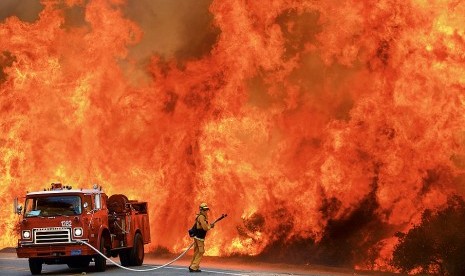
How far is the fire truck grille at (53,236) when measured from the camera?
2698 centimetres

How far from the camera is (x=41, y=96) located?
42688 mm

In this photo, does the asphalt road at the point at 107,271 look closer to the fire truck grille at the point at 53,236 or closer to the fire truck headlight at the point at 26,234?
the fire truck grille at the point at 53,236

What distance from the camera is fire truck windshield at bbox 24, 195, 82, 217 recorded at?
89.9 ft

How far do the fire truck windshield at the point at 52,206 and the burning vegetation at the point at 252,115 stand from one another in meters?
10.1

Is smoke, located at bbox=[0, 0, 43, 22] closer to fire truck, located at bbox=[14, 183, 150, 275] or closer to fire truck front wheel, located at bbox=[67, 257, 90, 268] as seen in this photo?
fire truck front wheel, located at bbox=[67, 257, 90, 268]

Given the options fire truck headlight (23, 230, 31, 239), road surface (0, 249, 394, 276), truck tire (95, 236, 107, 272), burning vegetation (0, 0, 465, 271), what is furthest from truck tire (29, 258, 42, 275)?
burning vegetation (0, 0, 465, 271)

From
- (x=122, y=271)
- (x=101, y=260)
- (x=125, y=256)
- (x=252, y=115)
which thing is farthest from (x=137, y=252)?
(x=252, y=115)

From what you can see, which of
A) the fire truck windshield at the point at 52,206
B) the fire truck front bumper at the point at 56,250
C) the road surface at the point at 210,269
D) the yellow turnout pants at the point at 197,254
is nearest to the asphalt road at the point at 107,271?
the road surface at the point at 210,269

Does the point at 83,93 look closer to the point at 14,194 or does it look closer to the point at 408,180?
the point at 14,194

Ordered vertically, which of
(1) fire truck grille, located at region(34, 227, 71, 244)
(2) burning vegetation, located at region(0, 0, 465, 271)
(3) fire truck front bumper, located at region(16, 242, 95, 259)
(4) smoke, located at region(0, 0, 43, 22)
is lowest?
(3) fire truck front bumper, located at region(16, 242, 95, 259)

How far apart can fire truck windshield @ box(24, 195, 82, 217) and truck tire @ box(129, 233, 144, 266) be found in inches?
128

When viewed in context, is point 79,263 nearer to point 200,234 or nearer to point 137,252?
point 137,252

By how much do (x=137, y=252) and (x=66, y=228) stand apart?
3.77 m

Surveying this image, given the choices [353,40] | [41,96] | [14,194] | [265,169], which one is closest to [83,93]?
[41,96]
